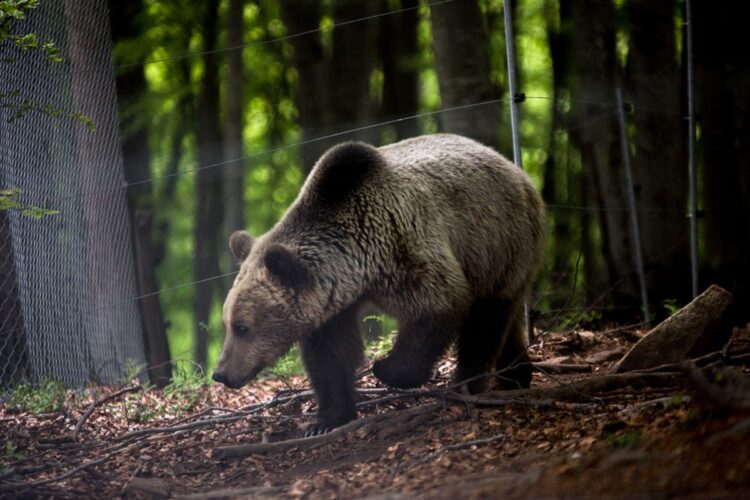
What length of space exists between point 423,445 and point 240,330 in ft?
5.14

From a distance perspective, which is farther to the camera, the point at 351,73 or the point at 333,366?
the point at 351,73

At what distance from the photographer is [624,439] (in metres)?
4.07

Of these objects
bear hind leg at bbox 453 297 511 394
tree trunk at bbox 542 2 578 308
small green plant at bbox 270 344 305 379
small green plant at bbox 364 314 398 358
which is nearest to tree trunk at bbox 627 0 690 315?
tree trunk at bbox 542 2 578 308

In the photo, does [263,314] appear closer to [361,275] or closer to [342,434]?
[361,275]

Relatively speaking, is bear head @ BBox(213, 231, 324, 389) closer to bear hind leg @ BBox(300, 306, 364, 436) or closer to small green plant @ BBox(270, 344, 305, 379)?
bear hind leg @ BBox(300, 306, 364, 436)

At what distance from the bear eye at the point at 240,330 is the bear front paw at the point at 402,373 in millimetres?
972

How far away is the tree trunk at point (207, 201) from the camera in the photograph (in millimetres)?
14320

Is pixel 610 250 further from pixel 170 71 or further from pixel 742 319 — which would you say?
pixel 170 71

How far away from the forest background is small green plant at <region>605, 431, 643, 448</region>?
10.3ft

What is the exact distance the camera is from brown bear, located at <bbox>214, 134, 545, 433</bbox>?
5734mm

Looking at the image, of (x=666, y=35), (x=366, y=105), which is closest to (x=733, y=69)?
(x=666, y=35)

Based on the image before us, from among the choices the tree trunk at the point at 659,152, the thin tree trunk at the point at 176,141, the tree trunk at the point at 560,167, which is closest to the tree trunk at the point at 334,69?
the tree trunk at the point at 560,167

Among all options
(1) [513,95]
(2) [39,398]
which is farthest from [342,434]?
(1) [513,95]

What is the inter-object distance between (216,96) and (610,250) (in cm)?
929
